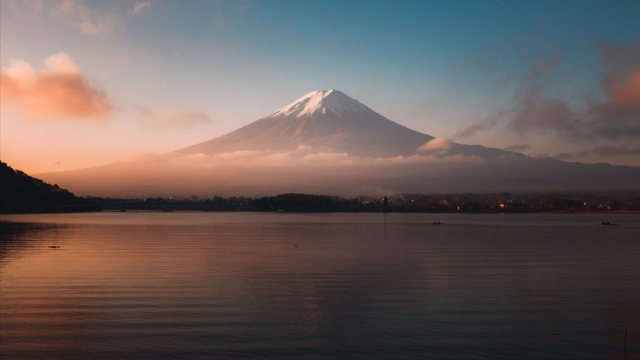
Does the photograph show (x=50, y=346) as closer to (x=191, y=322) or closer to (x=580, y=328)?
(x=191, y=322)

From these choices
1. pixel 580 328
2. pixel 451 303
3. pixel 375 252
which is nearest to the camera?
pixel 580 328

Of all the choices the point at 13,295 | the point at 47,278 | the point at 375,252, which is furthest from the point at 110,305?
the point at 375,252

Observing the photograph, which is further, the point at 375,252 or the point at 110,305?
the point at 375,252

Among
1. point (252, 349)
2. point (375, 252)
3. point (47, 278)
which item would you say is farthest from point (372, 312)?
point (375, 252)

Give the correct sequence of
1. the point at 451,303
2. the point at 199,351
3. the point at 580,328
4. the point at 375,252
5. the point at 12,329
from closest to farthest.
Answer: the point at 199,351, the point at 12,329, the point at 580,328, the point at 451,303, the point at 375,252

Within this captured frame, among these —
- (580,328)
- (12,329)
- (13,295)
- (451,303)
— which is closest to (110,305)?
(12,329)

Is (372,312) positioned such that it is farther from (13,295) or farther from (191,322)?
(13,295)

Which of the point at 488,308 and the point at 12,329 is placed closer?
the point at 12,329

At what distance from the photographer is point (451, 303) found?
18203 mm

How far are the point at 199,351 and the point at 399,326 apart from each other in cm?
600

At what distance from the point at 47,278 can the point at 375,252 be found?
24420 mm

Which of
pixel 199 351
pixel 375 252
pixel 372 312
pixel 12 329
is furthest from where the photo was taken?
pixel 375 252

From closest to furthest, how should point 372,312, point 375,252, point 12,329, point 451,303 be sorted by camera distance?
1. point 12,329
2. point 372,312
3. point 451,303
4. point 375,252

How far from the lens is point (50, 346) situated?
12.2 metres
